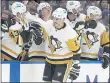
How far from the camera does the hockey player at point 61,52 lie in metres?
3.88

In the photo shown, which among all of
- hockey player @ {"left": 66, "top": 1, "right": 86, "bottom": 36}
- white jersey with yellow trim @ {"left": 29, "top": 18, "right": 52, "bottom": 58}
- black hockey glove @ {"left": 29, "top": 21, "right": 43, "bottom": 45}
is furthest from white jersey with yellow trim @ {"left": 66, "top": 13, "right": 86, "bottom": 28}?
black hockey glove @ {"left": 29, "top": 21, "right": 43, "bottom": 45}

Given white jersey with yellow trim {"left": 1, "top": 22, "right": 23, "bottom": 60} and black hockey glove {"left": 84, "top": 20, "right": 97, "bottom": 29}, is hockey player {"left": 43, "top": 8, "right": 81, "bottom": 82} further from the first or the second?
black hockey glove {"left": 84, "top": 20, "right": 97, "bottom": 29}

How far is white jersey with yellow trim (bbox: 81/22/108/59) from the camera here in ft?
15.0

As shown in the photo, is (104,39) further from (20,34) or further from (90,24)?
(20,34)

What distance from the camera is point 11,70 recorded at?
13.8 ft

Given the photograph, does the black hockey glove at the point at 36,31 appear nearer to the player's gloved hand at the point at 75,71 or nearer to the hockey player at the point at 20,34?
the hockey player at the point at 20,34

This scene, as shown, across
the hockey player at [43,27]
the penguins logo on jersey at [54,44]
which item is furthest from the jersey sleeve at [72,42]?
the hockey player at [43,27]

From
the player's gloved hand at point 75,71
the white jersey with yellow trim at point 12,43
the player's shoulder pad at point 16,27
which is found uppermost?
the player's shoulder pad at point 16,27

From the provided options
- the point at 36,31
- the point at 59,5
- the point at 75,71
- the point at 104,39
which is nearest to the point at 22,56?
the point at 36,31

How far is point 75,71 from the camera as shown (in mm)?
4027

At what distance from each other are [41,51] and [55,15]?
31.4 inches

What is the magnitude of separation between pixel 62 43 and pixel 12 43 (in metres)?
0.74

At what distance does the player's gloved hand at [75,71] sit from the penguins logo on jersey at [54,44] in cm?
22

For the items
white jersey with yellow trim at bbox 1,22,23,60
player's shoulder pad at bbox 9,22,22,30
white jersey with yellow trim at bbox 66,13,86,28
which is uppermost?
white jersey with yellow trim at bbox 66,13,86,28
